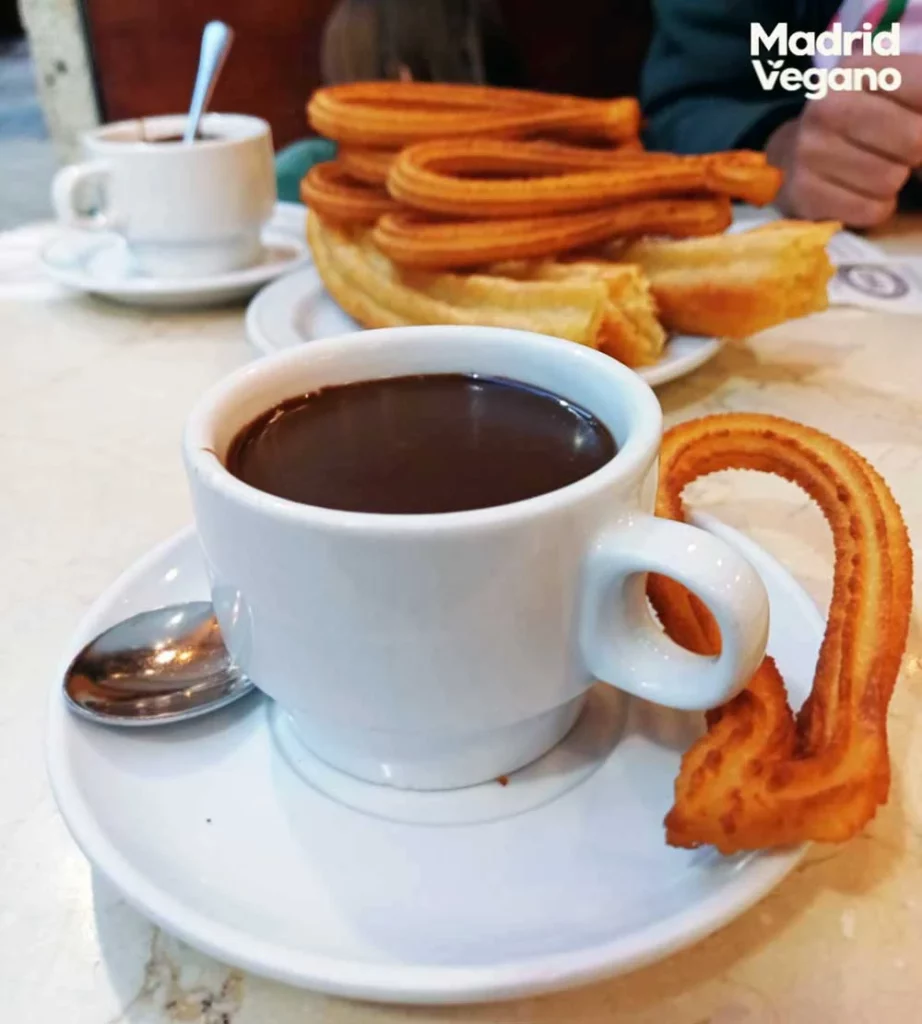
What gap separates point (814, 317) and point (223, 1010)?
2.43ft

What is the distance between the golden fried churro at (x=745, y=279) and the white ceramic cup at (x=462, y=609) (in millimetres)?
371

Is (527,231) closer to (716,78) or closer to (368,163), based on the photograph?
(368,163)

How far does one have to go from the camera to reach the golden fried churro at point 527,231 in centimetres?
71

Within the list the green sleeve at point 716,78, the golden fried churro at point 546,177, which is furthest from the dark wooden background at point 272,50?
the golden fried churro at point 546,177

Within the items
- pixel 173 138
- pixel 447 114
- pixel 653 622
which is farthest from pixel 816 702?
pixel 173 138

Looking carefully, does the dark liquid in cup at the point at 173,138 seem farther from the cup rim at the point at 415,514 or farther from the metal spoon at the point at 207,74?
the cup rim at the point at 415,514

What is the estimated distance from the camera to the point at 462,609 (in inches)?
11.9

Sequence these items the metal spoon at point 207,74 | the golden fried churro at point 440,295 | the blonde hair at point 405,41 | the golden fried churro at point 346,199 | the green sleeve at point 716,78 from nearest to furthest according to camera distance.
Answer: the golden fried churro at point 440,295 < the golden fried churro at point 346,199 < the metal spoon at point 207,74 < the green sleeve at point 716,78 < the blonde hair at point 405,41

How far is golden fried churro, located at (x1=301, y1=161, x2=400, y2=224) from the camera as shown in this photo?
30.8 inches

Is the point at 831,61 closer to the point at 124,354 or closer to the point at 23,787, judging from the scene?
A: the point at 124,354

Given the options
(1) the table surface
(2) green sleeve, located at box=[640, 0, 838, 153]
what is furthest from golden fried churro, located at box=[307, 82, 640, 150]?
(2) green sleeve, located at box=[640, 0, 838, 153]

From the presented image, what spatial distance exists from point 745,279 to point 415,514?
1.52 feet

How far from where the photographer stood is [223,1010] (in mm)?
303

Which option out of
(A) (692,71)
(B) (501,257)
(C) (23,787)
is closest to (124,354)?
(B) (501,257)
